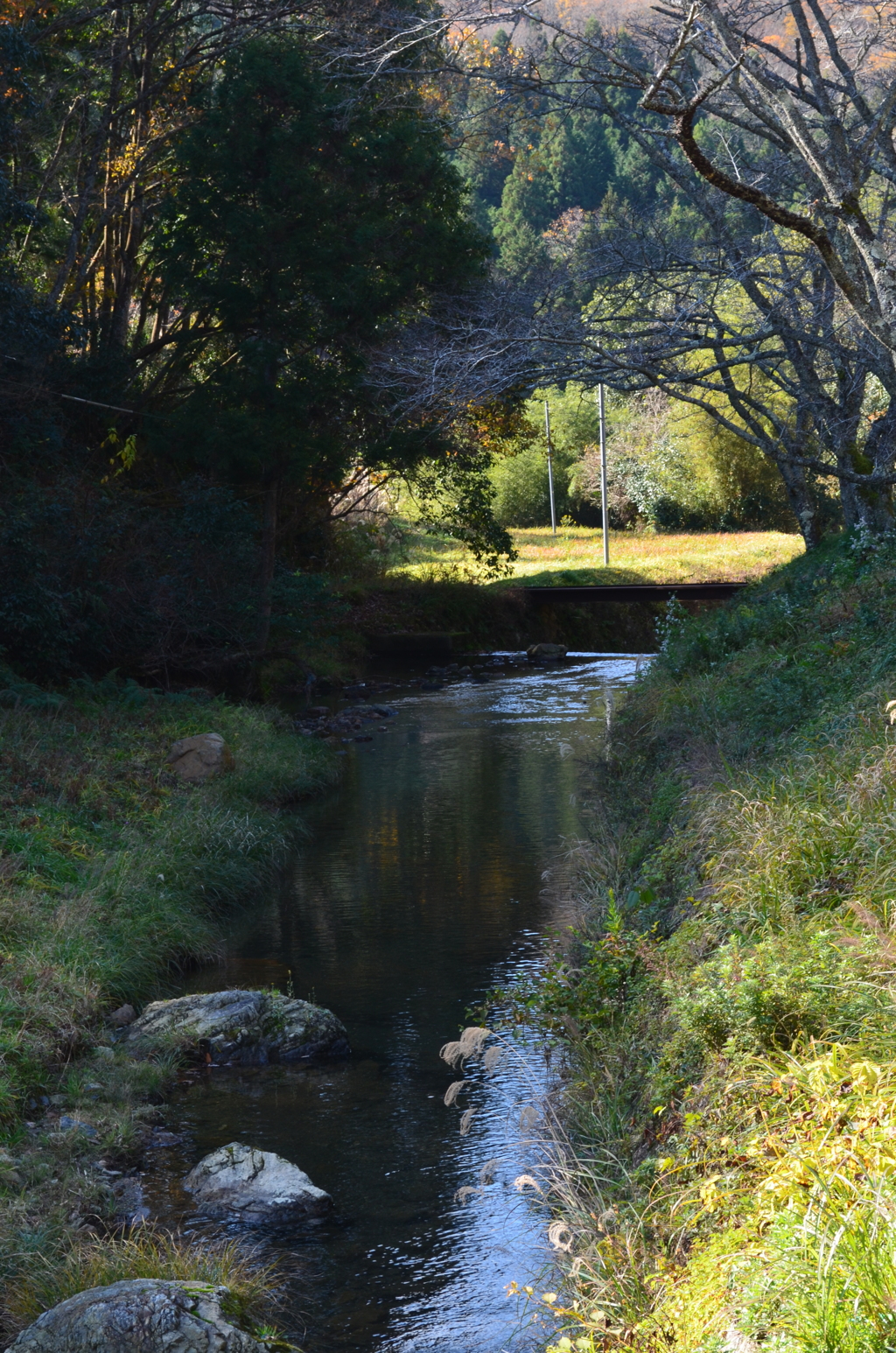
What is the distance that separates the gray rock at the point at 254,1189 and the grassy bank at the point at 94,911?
424mm

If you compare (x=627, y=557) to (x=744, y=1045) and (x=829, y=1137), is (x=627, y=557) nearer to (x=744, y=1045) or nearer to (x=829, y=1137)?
(x=744, y=1045)

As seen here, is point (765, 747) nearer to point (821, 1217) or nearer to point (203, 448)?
point (821, 1217)

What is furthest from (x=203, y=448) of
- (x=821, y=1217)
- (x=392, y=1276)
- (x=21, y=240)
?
(x=821, y=1217)

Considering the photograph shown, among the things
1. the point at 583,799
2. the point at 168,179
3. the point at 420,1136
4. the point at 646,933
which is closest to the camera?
the point at 420,1136

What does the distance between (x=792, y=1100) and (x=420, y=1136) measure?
2.71 m

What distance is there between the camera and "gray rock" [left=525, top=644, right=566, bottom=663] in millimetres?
28516

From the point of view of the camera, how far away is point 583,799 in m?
13.3

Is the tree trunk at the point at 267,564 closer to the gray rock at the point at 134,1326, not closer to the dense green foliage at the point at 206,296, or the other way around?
the dense green foliage at the point at 206,296

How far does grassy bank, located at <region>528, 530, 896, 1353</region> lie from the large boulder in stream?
4.55 ft

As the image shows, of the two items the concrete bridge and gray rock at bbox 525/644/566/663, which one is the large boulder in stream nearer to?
gray rock at bbox 525/644/566/663

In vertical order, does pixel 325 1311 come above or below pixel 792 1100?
below

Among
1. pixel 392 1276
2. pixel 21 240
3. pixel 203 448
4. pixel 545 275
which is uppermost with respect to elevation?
pixel 21 240

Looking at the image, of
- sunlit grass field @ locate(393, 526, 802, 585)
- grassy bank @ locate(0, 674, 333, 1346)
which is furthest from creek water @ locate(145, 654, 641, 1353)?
sunlit grass field @ locate(393, 526, 802, 585)

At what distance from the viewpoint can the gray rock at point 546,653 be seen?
2852 centimetres
